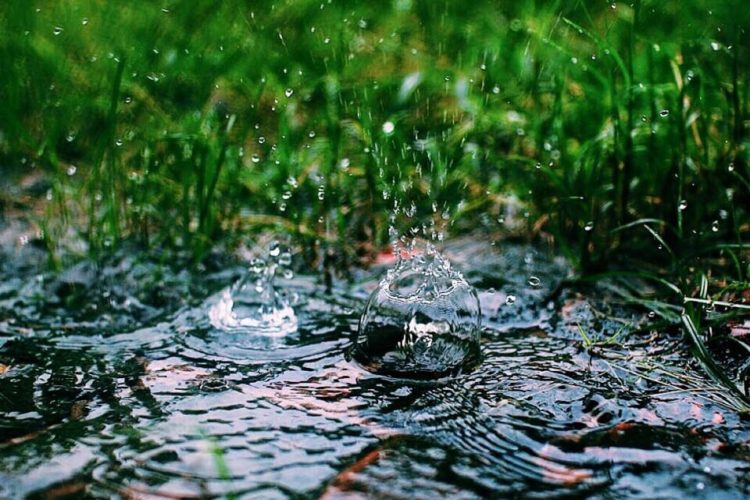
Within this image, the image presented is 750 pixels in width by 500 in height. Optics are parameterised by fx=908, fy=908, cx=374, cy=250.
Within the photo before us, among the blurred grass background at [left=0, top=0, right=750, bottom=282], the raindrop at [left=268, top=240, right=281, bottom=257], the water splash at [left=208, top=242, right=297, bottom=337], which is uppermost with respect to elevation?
the blurred grass background at [left=0, top=0, right=750, bottom=282]

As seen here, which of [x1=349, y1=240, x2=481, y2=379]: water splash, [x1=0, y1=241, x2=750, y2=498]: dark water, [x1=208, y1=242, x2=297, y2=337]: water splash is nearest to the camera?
[x1=0, y1=241, x2=750, y2=498]: dark water

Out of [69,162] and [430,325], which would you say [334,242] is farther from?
Answer: [69,162]

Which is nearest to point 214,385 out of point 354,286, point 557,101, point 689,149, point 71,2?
point 354,286

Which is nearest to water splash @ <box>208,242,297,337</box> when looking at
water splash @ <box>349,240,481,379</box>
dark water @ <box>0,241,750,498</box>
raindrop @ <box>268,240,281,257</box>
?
dark water @ <box>0,241,750,498</box>

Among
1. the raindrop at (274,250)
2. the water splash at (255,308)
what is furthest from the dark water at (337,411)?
the raindrop at (274,250)

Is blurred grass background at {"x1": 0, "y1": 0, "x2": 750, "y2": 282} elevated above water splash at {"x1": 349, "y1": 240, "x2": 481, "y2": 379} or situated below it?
above

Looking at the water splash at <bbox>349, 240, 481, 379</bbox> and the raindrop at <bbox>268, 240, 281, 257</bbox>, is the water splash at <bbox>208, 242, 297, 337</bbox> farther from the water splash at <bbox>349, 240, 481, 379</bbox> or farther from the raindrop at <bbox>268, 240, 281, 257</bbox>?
the water splash at <bbox>349, 240, 481, 379</bbox>

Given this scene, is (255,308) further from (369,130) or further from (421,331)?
(369,130)
